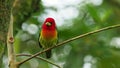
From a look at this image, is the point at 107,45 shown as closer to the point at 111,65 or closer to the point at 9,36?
the point at 111,65

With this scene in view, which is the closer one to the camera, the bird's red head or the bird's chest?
the bird's red head

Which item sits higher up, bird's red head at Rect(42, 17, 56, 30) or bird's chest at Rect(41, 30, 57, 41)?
bird's red head at Rect(42, 17, 56, 30)

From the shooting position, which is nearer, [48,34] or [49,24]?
[49,24]

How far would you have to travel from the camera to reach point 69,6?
437 cm

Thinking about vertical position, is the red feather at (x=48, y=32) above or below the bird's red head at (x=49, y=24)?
below

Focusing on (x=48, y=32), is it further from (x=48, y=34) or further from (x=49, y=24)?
(x=49, y=24)

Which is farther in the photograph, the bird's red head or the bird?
the bird

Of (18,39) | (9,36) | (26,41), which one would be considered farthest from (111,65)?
(9,36)

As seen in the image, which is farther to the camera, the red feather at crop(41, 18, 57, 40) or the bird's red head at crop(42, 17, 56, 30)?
the red feather at crop(41, 18, 57, 40)

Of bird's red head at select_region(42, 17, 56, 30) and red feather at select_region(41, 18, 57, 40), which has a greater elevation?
bird's red head at select_region(42, 17, 56, 30)

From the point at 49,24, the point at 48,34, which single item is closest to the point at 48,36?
the point at 48,34

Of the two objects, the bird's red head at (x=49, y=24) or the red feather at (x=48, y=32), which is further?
the red feather at (x=48, y=32)

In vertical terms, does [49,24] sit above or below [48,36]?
above

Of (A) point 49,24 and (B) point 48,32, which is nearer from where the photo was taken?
(A) point 49,24
